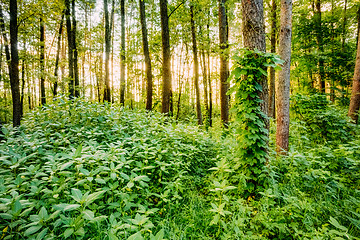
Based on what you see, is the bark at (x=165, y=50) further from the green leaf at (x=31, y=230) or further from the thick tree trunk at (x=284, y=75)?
the green leaf at (x=31, y=230)

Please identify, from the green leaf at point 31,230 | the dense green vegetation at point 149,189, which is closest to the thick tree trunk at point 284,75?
the dense green vegetation at point 149,189

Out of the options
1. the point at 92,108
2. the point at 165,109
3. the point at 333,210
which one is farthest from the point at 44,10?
the point at 333,210

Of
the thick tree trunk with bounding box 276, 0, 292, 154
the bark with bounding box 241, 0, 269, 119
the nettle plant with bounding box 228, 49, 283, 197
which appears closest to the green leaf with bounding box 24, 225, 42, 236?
the nettle plant with bounding box 228, 49, 283, 197

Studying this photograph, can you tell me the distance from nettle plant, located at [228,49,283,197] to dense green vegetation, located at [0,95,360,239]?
21cm

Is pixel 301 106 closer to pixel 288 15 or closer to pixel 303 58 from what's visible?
pixel 288 15

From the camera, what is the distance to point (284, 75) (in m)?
4.52

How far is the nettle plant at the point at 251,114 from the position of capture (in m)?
3.16

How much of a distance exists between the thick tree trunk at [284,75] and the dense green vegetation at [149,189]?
3.27 ft

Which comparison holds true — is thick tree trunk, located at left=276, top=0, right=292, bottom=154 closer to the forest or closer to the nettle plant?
the forest

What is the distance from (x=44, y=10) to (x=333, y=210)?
1156 centimetres

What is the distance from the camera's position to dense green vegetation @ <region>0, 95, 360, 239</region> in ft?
5.79

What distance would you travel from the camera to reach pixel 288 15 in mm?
4359

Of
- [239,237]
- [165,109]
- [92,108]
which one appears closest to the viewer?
[239,237]

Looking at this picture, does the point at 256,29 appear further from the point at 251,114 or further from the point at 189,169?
the point at 189,169
